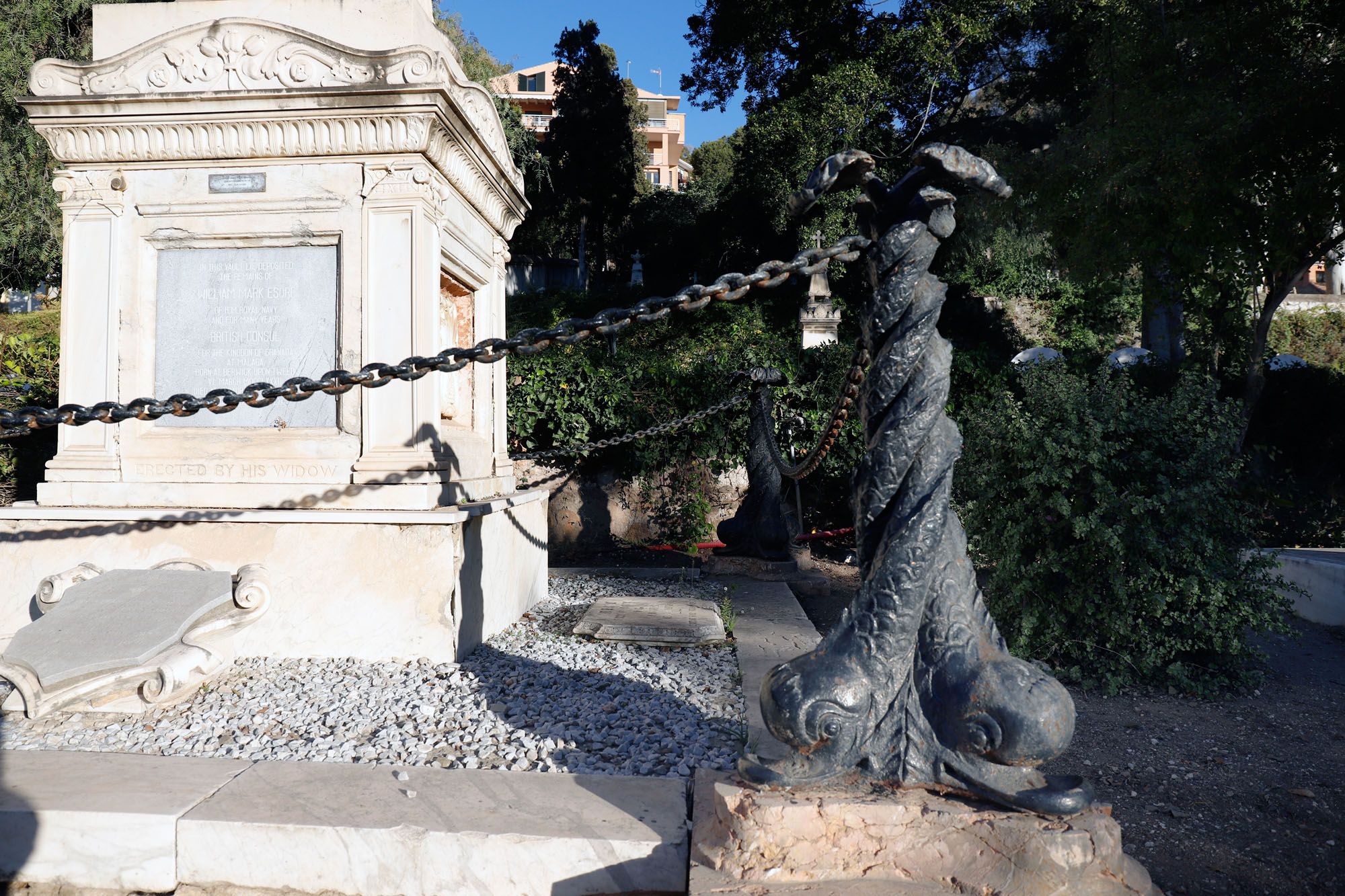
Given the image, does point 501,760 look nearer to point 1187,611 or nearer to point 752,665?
point 752,665

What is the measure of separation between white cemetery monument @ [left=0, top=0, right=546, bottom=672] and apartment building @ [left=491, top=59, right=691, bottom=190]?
41.6 metres

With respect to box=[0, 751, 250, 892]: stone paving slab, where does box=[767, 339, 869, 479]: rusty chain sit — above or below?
above

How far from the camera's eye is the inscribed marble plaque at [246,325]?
14.8ft

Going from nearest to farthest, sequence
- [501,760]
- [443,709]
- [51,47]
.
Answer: [501,760]
[443,709]
[51,47]

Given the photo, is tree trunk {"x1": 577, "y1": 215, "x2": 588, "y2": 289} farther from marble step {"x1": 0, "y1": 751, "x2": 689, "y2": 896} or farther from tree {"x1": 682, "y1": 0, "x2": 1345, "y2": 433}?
marble step {"x1": 0, "y1": 751, "x2": 689, "y2": 896}

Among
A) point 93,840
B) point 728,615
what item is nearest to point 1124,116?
point 728,615

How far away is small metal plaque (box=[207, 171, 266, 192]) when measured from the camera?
453 centimetres

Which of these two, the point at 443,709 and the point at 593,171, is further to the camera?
the point at 593,171

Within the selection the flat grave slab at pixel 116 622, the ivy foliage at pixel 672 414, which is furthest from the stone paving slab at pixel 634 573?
the flat grave slab at pixel 116 622

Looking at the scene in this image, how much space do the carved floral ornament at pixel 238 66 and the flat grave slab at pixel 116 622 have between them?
2736mm

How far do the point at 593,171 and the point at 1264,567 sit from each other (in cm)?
2503

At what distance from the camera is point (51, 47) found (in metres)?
14.5

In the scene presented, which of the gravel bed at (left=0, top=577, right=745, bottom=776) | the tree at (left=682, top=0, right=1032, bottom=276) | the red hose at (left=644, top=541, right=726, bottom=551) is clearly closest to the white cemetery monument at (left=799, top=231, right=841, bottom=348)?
the tree at (left=682, top=0, right=1032, bottom=276)

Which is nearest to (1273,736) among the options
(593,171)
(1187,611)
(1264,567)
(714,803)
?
(1187,611)
